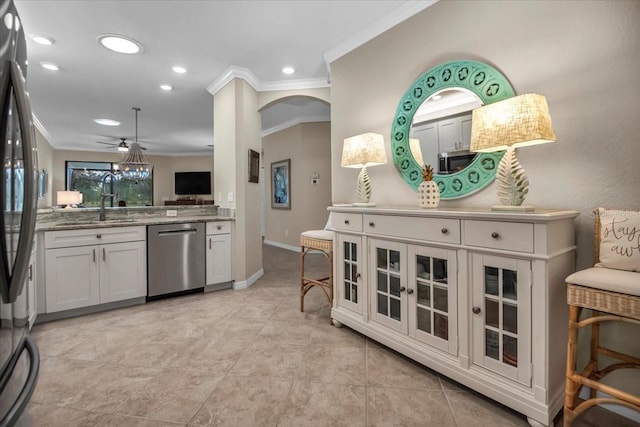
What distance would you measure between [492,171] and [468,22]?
1019mm

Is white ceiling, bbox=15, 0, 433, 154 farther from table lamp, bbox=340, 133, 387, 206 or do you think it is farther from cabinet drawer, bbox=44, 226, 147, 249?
cabinet drawer, bbox=44, 226, 147, 249

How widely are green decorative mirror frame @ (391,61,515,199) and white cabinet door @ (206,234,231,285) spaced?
2.24m

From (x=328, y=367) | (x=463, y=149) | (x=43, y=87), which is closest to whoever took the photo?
(x=328, y=367)

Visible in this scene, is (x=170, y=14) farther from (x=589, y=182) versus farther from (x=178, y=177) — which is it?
(x=178, y=177)

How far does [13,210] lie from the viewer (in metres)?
0.88

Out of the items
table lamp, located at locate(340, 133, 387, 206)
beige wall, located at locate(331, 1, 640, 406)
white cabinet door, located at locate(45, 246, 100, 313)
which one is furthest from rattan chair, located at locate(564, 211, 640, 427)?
white cabinet door, located at locate(45, 246, 100, 313)

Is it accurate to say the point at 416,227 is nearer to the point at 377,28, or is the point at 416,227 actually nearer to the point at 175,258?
the point at 377,28

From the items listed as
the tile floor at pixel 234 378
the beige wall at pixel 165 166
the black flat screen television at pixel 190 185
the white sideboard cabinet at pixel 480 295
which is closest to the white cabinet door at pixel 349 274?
the white sideboard cabinet at pixel 480 295

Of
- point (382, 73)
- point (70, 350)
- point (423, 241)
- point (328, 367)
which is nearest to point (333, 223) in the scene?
point (423, 241)

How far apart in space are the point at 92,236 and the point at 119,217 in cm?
64

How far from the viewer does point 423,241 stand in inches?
69.1

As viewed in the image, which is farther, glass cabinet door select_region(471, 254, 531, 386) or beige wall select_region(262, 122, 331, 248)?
beige wall select_region(262, 122, 331, 248)

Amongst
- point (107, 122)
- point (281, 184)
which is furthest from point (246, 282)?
point (107, 122)

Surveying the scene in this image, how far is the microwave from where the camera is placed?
1988 mm
